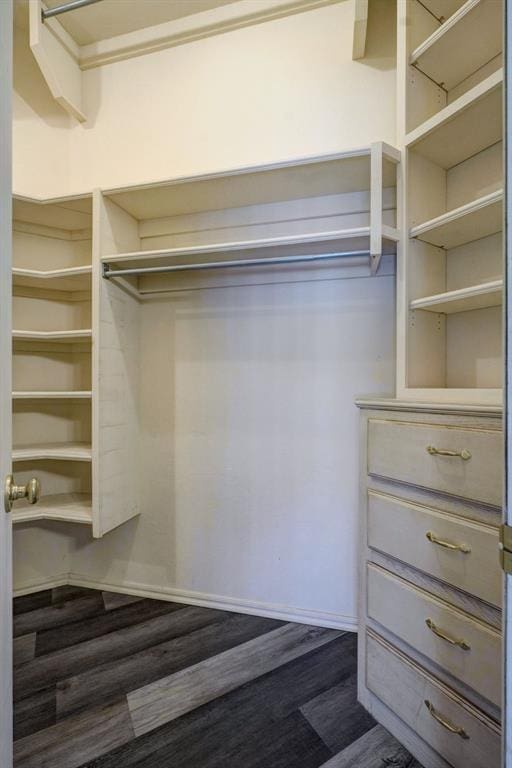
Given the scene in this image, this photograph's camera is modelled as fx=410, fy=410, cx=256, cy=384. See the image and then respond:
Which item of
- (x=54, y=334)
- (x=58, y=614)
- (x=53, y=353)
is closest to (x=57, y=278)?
(x=54, y=334)

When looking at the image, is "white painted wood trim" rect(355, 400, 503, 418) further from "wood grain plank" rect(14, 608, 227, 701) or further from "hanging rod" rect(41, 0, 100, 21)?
"hanging rod" rect(41, 0, 100, 21)

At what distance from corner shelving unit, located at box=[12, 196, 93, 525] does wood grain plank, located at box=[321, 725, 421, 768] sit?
1.48 meters

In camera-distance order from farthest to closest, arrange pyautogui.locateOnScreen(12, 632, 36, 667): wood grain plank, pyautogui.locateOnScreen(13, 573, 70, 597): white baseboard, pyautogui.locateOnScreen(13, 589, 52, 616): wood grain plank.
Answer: pyautogui.locateOnScreen(13, 573, 70, 597): white baseboard → pyautogui.locateOnScreen(13, 589, 52, 616): wood grain plank → pyautogui.locateOnScreen(12, 632, 36, 667): wood grain plank

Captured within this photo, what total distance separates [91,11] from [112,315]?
1.51 metres

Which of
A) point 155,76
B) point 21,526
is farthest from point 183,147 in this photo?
point 21,526

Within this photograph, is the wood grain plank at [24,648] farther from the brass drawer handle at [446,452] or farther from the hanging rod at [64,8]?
the hanging rod at [64,8]

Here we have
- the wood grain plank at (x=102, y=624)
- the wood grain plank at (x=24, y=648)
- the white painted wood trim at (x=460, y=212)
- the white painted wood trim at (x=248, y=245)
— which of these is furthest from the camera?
the wood grain plank at (x=102, y=624)

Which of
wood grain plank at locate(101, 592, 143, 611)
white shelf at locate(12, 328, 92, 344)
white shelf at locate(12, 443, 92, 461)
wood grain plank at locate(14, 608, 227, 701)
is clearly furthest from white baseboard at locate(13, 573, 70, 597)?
white shelf at locate(12, 328, 92, 344)

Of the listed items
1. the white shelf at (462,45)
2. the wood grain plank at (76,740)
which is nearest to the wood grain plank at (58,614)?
the wood grain plank at (76,740)

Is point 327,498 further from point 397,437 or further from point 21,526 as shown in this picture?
point 21,526

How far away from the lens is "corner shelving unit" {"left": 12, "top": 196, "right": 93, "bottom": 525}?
2.16m

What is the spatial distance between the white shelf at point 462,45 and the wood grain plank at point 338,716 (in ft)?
7.52

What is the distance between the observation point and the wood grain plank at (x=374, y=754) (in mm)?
1224

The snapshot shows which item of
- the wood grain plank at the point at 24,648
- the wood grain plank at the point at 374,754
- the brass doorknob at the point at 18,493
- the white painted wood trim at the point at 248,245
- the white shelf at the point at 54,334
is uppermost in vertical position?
the white painted wood trim at the point at 248,245
